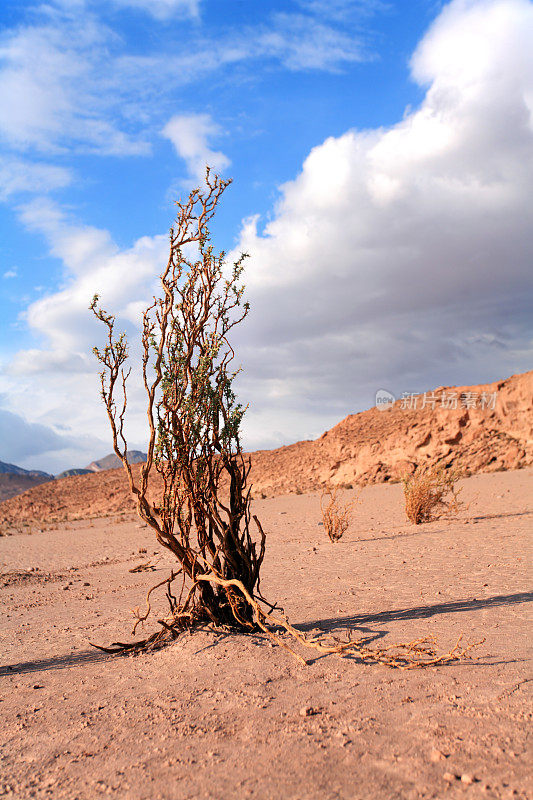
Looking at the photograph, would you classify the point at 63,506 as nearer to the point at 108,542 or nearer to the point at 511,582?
the point at 108,542

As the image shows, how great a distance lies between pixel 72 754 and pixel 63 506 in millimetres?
33807

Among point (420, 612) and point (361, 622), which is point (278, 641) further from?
point (420, 612)

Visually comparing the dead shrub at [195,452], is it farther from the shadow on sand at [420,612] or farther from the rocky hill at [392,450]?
the rocky hill at [392,450]

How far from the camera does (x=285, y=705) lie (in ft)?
11.1

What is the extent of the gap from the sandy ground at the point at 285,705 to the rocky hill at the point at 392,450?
16.3 metres

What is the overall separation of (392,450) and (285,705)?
976 inches

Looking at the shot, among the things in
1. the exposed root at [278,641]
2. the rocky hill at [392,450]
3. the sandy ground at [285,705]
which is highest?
the rocky hill at [392,450]

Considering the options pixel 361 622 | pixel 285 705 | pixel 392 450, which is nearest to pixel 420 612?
pixel 361 622

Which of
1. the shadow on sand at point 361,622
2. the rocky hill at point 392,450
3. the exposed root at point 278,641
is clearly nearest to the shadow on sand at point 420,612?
the shadow on sand at point 361,622

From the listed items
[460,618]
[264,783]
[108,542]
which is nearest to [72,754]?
[264,783]

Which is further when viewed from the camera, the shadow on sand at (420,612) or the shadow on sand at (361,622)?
the shadow on sand at (420,612)

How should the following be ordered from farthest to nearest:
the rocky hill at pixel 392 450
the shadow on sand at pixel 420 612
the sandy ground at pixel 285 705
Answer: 1. the rocky hill at pixel 392 450
2. the shadow on sand at pixel 420 612
3. the sandy ground at pixel 285 705

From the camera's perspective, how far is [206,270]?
4809 millimetres

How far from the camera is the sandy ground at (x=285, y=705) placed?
8.59 feet
